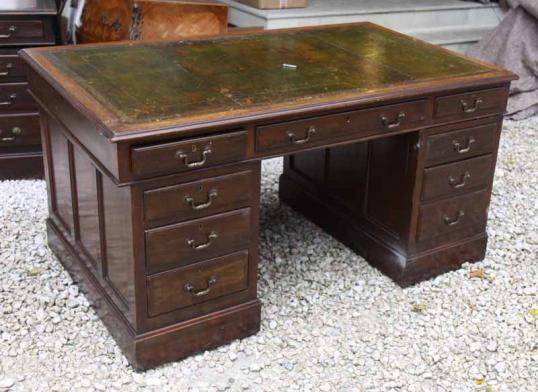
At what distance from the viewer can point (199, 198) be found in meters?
2.61

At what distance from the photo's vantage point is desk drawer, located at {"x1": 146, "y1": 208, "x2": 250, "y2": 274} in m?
2.60

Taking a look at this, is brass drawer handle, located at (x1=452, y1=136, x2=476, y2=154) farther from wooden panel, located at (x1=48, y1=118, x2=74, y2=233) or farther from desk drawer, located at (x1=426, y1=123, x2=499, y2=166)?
wooden panel, located at (x1=48, y1=118, x2=74, y2=233)

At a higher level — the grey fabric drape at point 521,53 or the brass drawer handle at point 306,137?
the brass drawer handle at point 306,137

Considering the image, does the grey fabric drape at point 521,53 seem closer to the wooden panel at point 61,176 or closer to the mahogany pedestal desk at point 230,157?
the mahogany pedestal desk at point 230,157

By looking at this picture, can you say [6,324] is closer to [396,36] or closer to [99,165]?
[99,165]

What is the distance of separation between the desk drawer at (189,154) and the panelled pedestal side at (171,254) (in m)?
0.03

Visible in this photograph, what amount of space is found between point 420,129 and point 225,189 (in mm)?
853

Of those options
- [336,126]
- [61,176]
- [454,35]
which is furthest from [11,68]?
[454,35]

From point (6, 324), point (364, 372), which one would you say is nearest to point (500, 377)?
point (364, 372)

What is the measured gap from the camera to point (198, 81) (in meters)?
2.85

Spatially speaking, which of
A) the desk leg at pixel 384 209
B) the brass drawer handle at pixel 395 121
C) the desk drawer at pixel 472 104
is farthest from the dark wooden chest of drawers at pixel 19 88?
the desk drawer at pixel 472 104

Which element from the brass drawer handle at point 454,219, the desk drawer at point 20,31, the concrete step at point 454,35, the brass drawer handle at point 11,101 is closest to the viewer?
the brass drawer handle at point 454,219

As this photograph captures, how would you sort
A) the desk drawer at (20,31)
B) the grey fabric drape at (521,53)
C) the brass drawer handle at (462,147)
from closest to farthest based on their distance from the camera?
1. the brass drawer handle at (462,147)
2. the desk drawer at (20,31)
3. the grey fabric drape at (521,53)

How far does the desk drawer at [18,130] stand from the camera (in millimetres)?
4000
